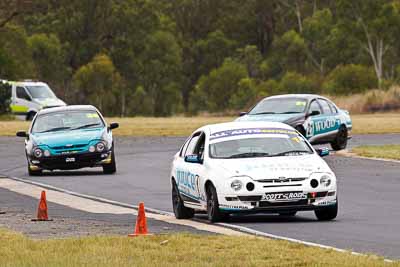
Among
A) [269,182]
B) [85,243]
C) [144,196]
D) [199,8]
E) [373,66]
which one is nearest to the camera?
[85,243]

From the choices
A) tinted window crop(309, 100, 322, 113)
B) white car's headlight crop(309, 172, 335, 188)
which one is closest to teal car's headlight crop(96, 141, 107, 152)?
tinted window crop(309, 100, 322, 113)

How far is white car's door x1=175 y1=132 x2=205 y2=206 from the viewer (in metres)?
17.9

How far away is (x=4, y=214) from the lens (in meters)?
20.0

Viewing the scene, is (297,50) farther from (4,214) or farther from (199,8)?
(4,214)

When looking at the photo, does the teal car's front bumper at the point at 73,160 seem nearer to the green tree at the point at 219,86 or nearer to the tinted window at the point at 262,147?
the tinted window at the point at 262,147

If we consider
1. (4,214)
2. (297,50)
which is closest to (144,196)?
(4,214)

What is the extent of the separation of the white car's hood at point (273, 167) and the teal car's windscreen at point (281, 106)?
1712 centimetres

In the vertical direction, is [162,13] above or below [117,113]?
above

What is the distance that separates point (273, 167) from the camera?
56.1 feet

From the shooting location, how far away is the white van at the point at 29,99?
206ft

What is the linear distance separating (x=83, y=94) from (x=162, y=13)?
13.0 metres

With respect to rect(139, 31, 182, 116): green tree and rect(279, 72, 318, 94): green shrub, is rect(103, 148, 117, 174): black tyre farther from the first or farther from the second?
rect(139, 31, 182, 116): green tree

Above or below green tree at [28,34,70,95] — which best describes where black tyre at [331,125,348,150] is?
below

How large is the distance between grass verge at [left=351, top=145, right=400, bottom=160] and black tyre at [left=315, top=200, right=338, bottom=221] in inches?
584
